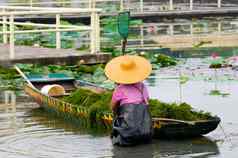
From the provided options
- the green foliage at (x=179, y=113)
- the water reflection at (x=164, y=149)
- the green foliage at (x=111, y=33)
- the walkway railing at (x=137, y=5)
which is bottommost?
the water reflection at (x=164, y=149)

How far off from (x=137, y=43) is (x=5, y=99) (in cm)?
1244

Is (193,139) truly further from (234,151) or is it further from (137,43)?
(137,43)

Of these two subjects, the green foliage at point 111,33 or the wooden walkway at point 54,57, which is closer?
the wooden walkway at point 54,57

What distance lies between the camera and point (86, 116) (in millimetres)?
12547

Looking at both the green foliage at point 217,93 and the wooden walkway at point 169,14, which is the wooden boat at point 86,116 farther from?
the wooden walkway at point 169,14

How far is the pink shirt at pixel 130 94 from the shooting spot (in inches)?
438

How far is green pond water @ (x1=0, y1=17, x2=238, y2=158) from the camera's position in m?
11.0

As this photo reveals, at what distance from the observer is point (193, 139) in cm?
1159

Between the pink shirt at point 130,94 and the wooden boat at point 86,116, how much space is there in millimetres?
366

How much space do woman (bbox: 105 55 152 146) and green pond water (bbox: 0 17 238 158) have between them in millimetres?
178

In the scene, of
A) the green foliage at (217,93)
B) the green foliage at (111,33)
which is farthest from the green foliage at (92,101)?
the green foliage at (111,33)

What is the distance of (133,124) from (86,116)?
1.65 meters

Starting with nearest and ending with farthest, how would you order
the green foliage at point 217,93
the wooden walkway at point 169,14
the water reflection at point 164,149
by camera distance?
1. the water reflection at point 164,149
2. the green foliage at point 217,93
3. the wooden walkway at point 169,14

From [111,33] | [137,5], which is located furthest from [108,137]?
[137,5]
